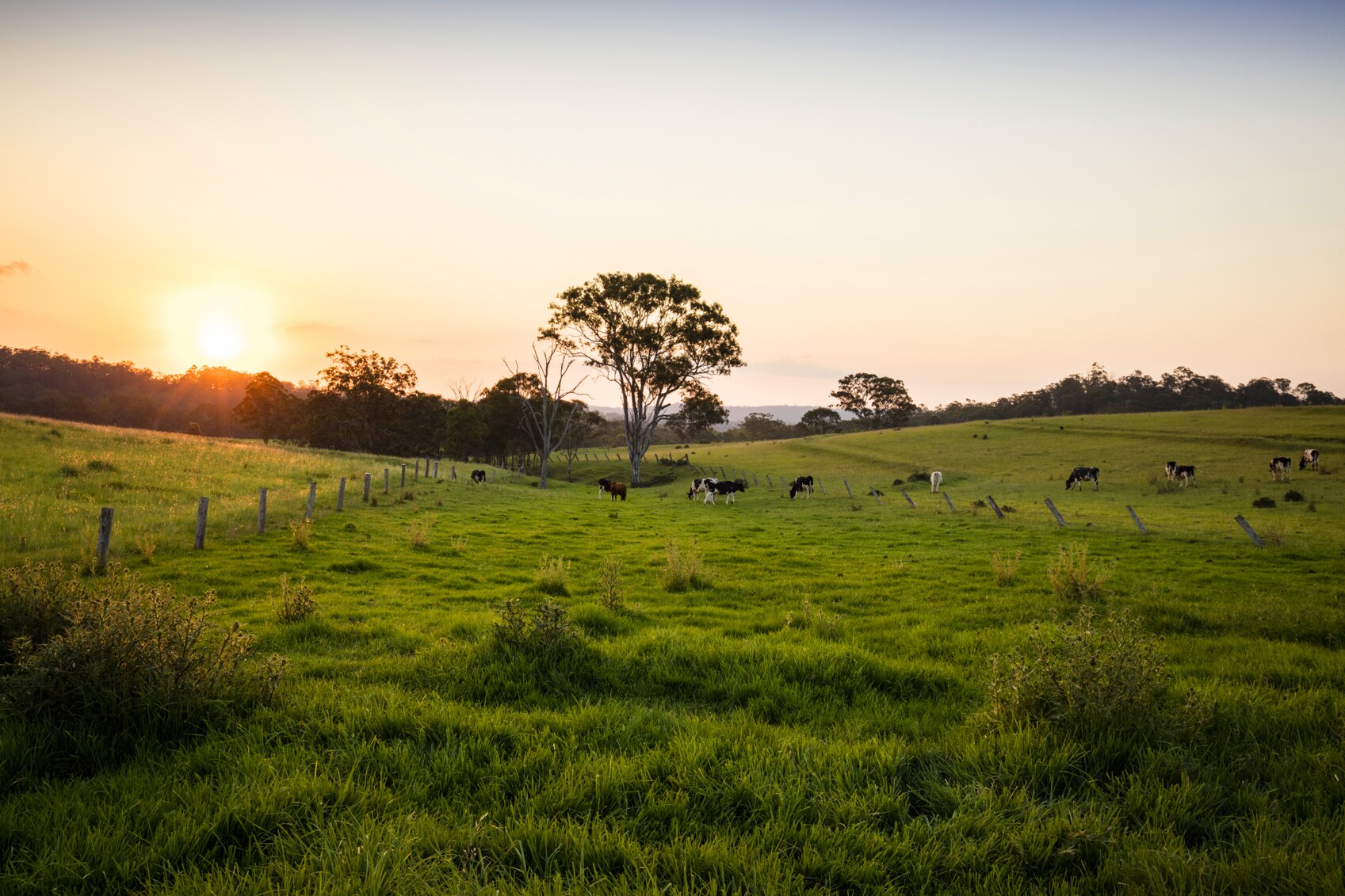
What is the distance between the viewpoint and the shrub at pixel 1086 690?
4.45 m

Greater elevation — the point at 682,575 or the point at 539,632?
the point at 539,632

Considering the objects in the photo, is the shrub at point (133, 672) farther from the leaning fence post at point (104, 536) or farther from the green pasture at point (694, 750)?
the leaning fence post at point (104, 536)

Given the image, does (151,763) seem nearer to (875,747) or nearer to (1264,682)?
(875,747)

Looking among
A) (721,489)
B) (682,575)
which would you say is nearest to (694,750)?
(682,575)

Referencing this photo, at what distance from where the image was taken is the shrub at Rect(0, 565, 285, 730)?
4277mm

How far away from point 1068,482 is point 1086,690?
40.3 m

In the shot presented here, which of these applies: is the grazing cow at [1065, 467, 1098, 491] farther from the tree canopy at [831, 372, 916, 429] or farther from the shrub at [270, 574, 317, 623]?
the tree canopy at [831, 372, 916, 429]

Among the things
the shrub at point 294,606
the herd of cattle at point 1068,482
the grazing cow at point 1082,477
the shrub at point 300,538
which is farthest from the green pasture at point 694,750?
the grazing cow at point 1082,477

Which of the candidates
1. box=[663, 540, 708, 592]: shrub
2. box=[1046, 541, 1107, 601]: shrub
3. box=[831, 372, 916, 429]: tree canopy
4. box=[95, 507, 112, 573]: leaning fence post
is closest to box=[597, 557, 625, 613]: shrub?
box=[663, 540, 708, 592]: shrub

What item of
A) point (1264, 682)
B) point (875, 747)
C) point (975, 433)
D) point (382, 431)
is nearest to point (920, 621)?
point (1264, 682)

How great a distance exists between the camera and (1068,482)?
38.0 metres

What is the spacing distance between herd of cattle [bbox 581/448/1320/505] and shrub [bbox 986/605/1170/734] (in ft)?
96.4

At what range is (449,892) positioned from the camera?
9.30 ft

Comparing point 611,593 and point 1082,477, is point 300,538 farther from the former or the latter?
point 1082,477
